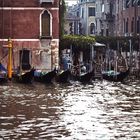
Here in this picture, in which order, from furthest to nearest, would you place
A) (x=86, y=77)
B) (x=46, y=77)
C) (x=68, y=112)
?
(x=86, y=77) → (x=46, y=77) → (x=68, y=112)

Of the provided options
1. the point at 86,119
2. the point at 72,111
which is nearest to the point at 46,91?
the point at 72,111

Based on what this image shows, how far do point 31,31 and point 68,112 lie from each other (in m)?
13.1

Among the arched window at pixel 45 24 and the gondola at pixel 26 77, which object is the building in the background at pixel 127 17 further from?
the gondola at pixel 26 77

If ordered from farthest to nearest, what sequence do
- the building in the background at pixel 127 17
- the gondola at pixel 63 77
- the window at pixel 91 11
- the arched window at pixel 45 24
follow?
the window at pixel 91 11 → the building in the background at pixel 127 17 → the arched window at pixel 45 24 → the gondola at pixel 63 77

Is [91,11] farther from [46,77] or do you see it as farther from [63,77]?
[46,77]

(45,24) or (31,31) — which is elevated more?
(45,24)

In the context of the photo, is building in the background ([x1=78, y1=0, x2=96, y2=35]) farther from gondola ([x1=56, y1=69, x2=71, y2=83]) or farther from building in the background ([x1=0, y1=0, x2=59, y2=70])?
gondola ([x1=56, y1=69, x2=71, y2=83])

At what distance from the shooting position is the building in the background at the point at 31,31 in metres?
28.4

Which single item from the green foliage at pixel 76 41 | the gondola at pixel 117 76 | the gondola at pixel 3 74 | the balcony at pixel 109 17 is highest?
the balcony at pixel 109 17

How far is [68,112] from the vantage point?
16.1 m

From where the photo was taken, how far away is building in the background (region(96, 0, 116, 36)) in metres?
43.4

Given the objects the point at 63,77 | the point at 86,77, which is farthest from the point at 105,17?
the point at 63,77

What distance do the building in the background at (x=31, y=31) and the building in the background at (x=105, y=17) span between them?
15162 millimetres

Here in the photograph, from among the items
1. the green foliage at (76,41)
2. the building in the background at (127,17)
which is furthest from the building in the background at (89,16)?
the green foliage at (76,41)
